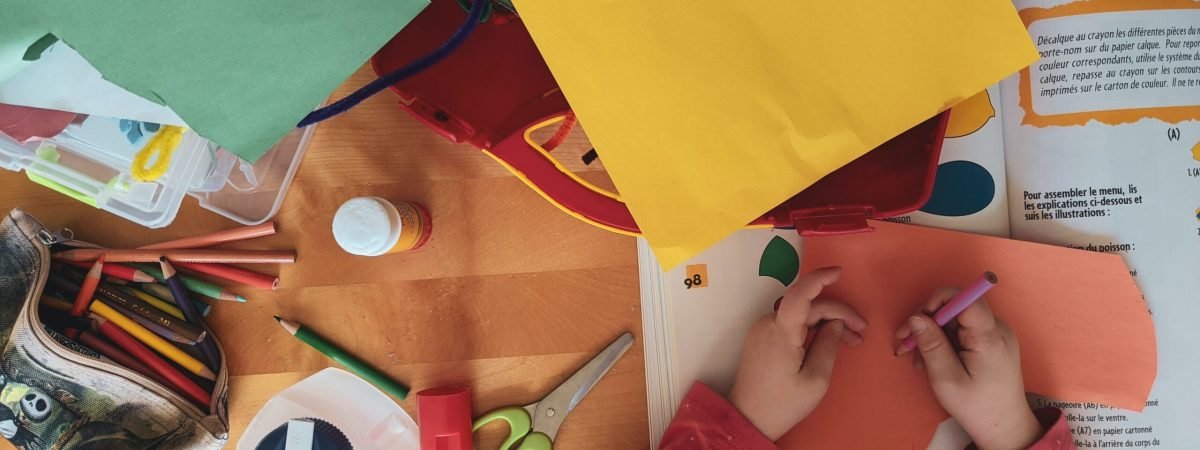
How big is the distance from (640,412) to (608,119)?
0.22 m

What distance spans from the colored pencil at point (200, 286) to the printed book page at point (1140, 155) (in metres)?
0.53

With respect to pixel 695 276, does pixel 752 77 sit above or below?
above

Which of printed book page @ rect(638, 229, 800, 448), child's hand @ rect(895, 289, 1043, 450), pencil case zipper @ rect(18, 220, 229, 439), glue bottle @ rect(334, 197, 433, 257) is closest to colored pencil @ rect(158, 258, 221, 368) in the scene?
pencil case zipper @ rect(18, 220, 229, 439)

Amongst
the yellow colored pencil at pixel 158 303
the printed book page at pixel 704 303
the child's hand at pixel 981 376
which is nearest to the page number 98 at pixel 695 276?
the printed book page at pixel 704 303

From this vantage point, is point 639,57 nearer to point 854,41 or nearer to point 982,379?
point 854,41

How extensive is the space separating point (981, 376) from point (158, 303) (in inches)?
20.4

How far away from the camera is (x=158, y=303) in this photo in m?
0.45

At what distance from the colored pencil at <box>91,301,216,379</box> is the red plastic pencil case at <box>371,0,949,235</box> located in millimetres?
218

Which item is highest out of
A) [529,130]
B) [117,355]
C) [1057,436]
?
[529,130]

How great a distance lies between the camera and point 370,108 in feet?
1.48

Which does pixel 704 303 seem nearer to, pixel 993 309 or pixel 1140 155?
pixel 993 309

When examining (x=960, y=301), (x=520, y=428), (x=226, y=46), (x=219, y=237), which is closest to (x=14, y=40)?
(x=226, y=46)

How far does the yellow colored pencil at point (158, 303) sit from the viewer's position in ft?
1.48

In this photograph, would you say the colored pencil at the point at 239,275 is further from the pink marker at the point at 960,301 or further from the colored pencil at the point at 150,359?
the pink marker at the point at 960,301
